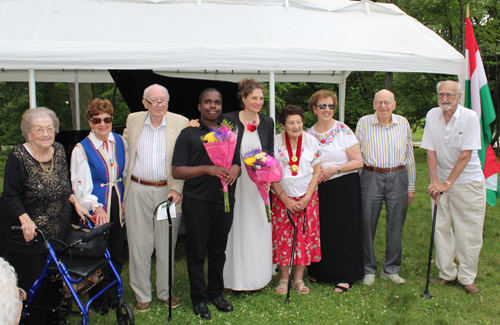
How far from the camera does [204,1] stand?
4816 mm

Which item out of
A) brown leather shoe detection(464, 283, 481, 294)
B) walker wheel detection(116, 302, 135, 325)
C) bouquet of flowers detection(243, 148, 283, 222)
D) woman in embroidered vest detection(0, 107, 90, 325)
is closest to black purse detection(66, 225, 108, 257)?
woman in embroidered vest detection(0, 107, 90, 325)

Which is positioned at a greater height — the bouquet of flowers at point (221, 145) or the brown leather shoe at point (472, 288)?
the bouquet of flowers at point (221, 145)

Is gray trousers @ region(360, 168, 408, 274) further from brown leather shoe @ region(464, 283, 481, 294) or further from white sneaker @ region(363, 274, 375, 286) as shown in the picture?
brown leather shoe @ region(464, 283, 481, 294)

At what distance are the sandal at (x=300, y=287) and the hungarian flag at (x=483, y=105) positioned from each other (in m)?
2.10

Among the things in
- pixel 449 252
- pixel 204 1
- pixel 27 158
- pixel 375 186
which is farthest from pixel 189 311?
pixel 204 1

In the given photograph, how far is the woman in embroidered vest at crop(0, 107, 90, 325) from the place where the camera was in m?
2.68

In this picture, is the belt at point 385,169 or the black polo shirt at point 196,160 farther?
the belt at point 385,169

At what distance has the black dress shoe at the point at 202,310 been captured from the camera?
3264 millimetres

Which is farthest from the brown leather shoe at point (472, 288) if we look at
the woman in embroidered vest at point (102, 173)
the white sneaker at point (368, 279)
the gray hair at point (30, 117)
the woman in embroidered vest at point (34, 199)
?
the gray hair at point (30, 117)

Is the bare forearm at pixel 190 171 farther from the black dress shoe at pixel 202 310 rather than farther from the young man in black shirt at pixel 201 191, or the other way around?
the black dress shoe at pixel 202 310

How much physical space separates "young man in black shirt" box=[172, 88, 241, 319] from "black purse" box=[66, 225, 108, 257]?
0.69m

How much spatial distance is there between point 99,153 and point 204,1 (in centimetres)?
258

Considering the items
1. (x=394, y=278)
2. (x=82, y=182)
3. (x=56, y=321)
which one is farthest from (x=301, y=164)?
(x=56, y=321)

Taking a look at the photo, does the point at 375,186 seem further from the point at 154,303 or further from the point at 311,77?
the point at 311,77
